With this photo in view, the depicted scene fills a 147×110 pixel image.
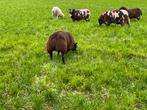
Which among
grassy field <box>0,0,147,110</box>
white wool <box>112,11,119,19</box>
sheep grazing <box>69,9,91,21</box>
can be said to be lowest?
grassy field <box>0,0,147,110</box>

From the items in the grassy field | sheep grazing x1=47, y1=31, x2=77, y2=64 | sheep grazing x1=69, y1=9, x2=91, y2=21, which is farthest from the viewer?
sheep grazing x1=69, y1=9, x2=91, y2=21

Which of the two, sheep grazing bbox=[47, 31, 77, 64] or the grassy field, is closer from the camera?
the grassy field

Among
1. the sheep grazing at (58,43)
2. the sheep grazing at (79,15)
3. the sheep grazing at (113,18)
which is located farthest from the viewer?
the sheep grazing at (79,15)

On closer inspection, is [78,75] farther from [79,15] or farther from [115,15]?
[79,15]

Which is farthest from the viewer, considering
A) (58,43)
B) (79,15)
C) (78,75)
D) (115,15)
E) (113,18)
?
(79,15)

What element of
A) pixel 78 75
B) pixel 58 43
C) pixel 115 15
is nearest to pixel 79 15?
pixel 115 15

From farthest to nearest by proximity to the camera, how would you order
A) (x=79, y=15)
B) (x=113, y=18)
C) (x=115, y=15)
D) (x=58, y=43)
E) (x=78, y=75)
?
(x=79, y=15)
(x=115, y=15)
(x=113, y=18)
(x=58, y=43)
(x=78, y=75)

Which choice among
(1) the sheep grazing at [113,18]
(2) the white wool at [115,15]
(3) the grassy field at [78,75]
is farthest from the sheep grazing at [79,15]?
(3) the grassy field at [78,75]

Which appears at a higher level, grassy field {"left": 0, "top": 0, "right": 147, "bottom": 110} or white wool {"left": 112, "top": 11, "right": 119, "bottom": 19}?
white wool {"left": 112, "top": 11, "right": 119, "bottom": 19}

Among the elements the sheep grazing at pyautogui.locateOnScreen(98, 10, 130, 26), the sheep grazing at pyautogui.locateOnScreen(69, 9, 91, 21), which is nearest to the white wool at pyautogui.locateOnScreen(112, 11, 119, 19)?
the sheep grazing at pyautogui.locateOnScreen(98, 10, 130, 26)

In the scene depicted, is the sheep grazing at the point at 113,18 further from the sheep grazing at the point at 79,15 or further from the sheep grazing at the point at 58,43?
the sheep grazing at the point at 58,43

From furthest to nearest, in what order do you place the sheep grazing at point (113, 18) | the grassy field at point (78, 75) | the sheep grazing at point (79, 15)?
the sheep grazing at point (79, 15)
the sheep grazing at point (113, 18)
the grassy field at point (78, 75)

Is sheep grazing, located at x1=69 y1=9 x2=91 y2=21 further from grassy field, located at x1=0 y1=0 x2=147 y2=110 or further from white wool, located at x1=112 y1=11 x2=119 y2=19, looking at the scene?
A: grassy field, located at x1=0 y1=0 x2=147 y2=110

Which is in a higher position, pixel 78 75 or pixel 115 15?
pixel 115 15
